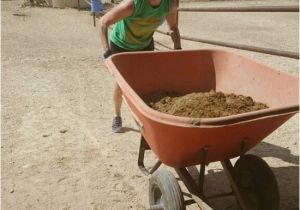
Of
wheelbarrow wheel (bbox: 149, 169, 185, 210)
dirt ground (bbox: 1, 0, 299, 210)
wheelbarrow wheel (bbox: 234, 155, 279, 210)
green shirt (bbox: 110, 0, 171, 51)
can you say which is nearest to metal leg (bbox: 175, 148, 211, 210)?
wheelbarrow wheel (bbox: 149, 169, 185, 210)

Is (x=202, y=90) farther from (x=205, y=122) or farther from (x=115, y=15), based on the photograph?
(x=205, y=122)

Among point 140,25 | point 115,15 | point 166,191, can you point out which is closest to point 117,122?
point 140,25

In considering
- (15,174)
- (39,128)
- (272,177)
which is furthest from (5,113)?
(272,177)

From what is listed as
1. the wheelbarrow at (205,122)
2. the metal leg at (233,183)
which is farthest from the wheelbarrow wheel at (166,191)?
the metal leg at (233,183)

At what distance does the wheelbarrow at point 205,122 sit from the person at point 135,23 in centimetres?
33

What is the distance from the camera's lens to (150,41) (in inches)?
151

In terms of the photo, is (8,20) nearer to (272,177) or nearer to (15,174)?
(15,174)

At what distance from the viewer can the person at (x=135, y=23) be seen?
10.3 feet

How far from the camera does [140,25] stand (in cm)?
349

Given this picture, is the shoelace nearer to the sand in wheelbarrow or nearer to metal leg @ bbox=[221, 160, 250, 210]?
the sand in wheelbarrow

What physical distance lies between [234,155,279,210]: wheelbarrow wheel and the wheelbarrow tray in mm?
268

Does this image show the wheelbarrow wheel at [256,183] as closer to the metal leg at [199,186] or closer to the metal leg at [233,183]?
the metal leg at [233,183]

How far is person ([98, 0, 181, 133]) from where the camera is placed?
10.3 feet

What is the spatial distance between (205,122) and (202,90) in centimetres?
135
